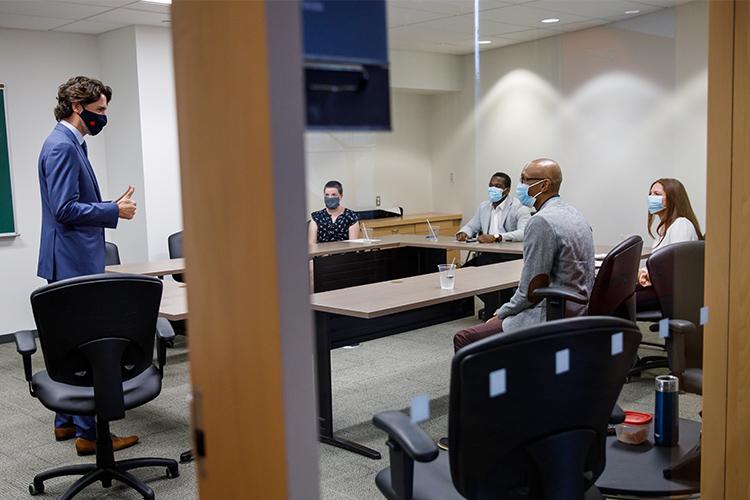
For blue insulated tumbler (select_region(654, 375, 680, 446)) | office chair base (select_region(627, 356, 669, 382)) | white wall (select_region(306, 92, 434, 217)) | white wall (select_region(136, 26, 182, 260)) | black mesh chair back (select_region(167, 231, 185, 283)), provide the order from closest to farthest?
1. white wall (select_region(306, 92, 434, 217))
2. blue insulated tumbler (select_region(654, 375, 680, 446))
3. office chair base (select_region(627, 356, 669, 382))
4. black mesh chair back (select_region(167, 231, 185, 283))
5. white wall (select_region(136, 26, 182, 260))

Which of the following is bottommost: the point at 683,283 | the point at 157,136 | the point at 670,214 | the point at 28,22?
the point at 683,283

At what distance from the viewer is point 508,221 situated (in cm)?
328

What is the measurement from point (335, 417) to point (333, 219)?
228 centimetres

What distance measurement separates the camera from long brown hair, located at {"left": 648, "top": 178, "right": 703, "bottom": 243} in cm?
258

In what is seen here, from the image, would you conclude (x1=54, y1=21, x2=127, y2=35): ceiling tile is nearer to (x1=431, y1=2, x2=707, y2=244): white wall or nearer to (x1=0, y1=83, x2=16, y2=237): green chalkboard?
(x1=0, y1=83, x2=16, y2=237): green chalkboard

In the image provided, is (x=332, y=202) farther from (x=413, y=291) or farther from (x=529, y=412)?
(x=413, y=291)

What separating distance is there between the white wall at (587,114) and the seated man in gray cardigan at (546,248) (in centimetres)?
6

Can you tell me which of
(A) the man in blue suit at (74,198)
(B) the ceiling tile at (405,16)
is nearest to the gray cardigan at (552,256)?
(B) the ceiling tile at (405,16)

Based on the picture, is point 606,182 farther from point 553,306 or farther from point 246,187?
point 246,187

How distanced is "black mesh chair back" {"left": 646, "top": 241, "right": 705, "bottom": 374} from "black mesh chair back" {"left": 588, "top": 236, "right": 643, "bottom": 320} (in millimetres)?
108

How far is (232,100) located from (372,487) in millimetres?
2250

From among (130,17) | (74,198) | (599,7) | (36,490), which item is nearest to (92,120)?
(74,198)

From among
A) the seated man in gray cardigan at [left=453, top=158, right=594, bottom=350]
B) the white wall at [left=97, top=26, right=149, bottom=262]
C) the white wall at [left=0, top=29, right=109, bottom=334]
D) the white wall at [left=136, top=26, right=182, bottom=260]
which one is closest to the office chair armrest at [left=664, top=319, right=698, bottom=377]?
the seated man in gray cardigan at [left=453, top=158, right=594, bottom=350]

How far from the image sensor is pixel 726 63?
2.00m
